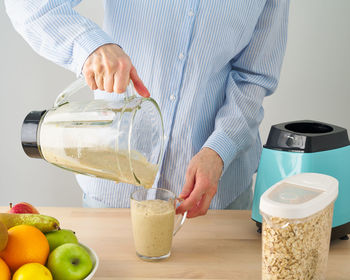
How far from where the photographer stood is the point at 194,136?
131cm

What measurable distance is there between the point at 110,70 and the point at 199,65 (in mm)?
442

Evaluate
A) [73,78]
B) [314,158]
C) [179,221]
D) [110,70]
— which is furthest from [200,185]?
[73,78]

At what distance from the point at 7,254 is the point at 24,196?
130cm

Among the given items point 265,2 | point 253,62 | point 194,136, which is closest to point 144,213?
point 194,136

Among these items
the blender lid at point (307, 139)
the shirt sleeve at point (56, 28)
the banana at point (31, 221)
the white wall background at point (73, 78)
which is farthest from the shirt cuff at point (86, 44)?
the white wall background at point (73, 78)

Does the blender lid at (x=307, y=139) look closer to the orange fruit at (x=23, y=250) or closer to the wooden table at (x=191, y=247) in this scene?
the wooden table at (x=191, y=247)

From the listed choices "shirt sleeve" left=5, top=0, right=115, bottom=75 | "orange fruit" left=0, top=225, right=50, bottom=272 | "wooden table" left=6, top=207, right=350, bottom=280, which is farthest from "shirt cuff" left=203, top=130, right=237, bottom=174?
"orange fruit" left=0, top=225, right=50, bottom=272

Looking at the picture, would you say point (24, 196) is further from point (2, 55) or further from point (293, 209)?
point (293, 209)

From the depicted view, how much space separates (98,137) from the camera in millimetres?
810

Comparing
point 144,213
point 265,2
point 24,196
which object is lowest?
point 24,196

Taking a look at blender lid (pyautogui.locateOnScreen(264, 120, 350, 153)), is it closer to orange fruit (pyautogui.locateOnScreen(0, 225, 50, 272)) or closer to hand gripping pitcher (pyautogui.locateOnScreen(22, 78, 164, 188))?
hand gripping pitcher (pyautogui.locateOnScreen(22, 78, 164, 188))

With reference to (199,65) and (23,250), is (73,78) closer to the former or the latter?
(199,65)

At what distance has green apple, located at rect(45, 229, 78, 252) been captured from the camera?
873mm

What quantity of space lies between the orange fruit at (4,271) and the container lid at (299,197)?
44 cm
